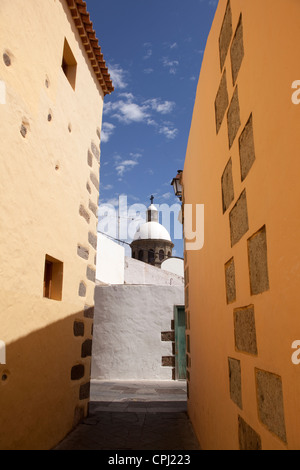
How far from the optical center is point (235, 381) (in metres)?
1.87

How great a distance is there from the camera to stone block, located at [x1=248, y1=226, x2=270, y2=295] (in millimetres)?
1382

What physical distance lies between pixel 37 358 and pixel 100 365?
5811 millimetres

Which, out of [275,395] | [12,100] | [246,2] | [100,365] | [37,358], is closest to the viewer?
[275,395]

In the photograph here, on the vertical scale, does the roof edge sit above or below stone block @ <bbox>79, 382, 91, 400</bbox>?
above

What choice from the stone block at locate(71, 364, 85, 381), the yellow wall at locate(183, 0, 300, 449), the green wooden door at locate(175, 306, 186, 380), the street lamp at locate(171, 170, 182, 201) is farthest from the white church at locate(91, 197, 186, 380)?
the yellow wall at locate(183, 0, 300, 449)

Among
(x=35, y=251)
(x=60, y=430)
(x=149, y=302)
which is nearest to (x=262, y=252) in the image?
(x=35, y=251)

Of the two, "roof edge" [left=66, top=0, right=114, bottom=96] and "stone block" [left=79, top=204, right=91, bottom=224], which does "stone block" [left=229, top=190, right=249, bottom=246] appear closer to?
"stone block" [left=79, top=204, right=91, bottom=224]

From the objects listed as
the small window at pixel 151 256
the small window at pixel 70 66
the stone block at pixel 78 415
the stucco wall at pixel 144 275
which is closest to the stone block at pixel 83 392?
the stone block at pixel 78 415

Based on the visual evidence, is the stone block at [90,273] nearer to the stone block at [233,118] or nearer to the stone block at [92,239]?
the stone block at [92,239]

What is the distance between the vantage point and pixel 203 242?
3189mm

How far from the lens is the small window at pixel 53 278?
3473 millimetres

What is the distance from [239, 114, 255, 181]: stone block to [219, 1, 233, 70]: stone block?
756 mm

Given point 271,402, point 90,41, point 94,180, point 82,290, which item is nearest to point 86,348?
point 82,290

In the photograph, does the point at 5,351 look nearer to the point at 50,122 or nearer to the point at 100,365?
the point at 50,122
